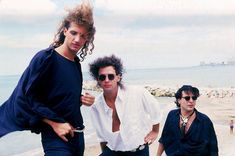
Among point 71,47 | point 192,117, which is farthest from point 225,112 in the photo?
point 71,47

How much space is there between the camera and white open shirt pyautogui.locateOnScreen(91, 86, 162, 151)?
416 centimetres

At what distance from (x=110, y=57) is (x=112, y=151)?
36.0 inches

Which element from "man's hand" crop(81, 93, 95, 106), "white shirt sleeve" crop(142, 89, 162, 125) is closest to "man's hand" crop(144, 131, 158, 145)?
"white shirt sleeve" crop(142, 89, 162, 125)

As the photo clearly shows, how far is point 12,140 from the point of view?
29.5m

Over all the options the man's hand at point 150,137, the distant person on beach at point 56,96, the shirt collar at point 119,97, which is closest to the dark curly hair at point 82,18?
the distant person on beach at point 56,96

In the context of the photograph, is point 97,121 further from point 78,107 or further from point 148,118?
point 78,107

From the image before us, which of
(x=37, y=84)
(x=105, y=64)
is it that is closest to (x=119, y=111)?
(x=105, y=64)

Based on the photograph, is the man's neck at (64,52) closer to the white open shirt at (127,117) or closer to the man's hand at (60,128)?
the man's hand at (60,128)

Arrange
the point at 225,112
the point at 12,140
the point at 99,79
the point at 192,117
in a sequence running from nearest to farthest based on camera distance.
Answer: the point at 99,79, the point at 192,117, the point at 12,140, the point at 225,112

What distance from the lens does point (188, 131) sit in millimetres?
5043

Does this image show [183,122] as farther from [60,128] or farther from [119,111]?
[60,128]

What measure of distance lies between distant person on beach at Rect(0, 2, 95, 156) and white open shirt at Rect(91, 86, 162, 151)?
2.79 feet

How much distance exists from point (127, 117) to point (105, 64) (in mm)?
533

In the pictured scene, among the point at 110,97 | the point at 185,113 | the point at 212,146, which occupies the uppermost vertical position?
the point at 110,97
